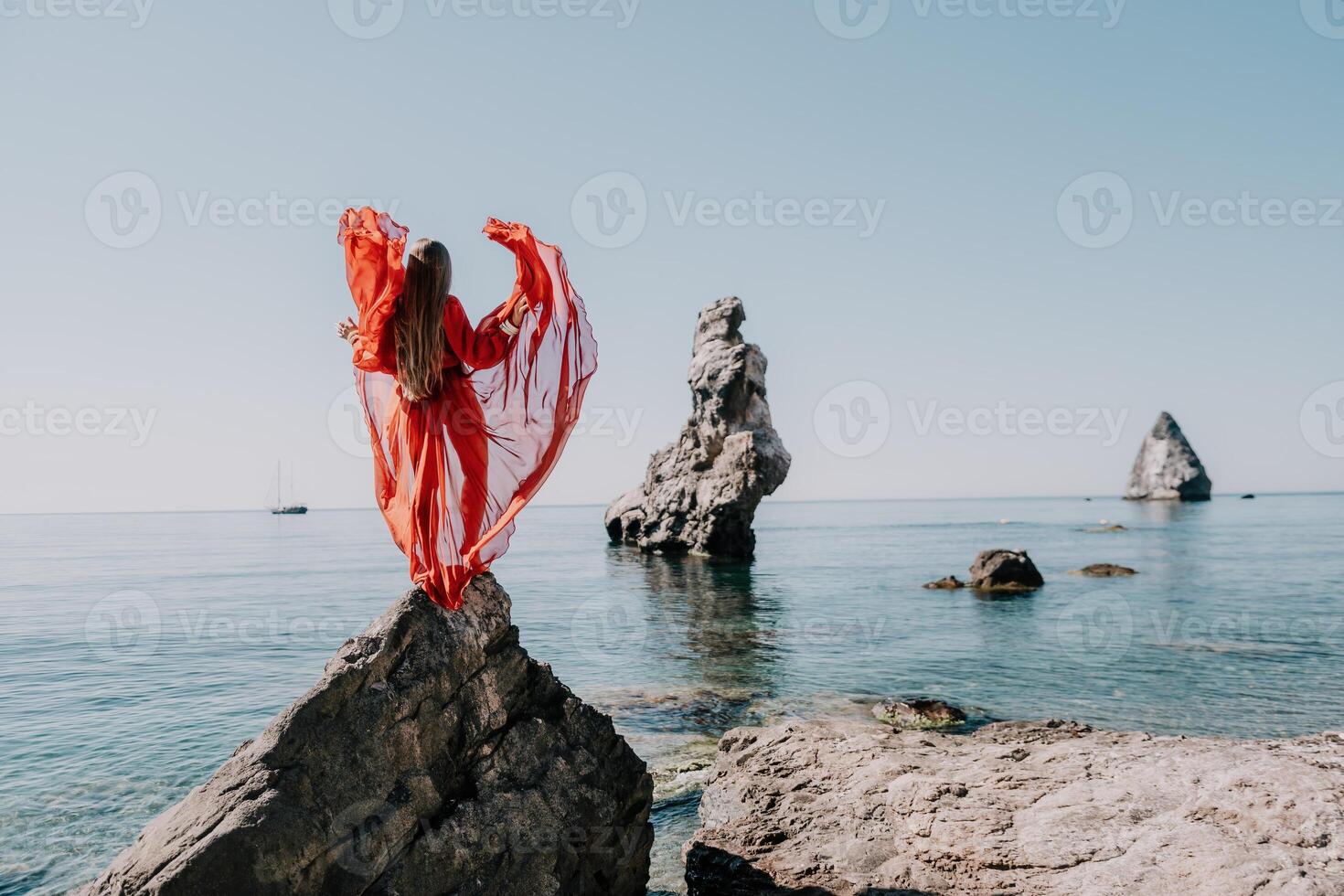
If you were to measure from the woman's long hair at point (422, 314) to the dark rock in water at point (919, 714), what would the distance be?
10518mm

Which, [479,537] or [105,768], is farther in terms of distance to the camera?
[105,768]

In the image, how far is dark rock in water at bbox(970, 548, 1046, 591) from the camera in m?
33.6

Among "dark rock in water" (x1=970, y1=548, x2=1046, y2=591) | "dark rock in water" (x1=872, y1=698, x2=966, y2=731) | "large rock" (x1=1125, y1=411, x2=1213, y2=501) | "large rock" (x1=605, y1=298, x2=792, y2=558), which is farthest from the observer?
"large rock" (x1=1125, y1=411, x2=1213, y2=501)

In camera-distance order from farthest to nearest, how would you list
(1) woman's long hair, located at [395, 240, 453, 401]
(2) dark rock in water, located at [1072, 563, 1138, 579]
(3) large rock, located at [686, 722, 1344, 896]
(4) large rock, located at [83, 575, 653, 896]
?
(2) dark rock in water, located at [1072, 563, 1138, 579]
(1) woman's long hair, located at [395, 240, 453, 401]
(3) large rock, located at [686, 722, 1344, 896]
(4) large rock, located at [83, 575, 653, 896]

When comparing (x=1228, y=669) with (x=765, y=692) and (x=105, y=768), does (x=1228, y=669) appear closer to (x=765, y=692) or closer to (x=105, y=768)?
(x=765, y=692)

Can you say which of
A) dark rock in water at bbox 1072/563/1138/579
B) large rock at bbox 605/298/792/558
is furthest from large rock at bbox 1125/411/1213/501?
large rock at bbox 605/298/792/558

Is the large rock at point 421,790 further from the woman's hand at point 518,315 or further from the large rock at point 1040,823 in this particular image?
the woman's hand at point 518,315

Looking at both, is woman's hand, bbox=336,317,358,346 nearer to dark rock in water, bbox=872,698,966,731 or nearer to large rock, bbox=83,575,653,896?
large rock, bbox=83,575,653,896

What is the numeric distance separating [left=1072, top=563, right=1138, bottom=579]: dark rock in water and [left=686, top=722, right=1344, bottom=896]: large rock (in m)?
33.6

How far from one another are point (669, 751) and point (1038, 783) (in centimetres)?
612

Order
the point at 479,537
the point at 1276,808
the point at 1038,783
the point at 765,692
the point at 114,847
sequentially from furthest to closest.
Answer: the point at 765,692 < the point at 114,847 < the point at 1038,783 < the point at 479,537 < the point at 1276,808

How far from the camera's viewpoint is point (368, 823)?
5297mm

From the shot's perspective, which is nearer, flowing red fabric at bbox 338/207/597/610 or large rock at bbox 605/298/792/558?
flowing red fabric at bbox 338/207/597/610

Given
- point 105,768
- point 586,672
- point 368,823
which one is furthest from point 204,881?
point 586,672
